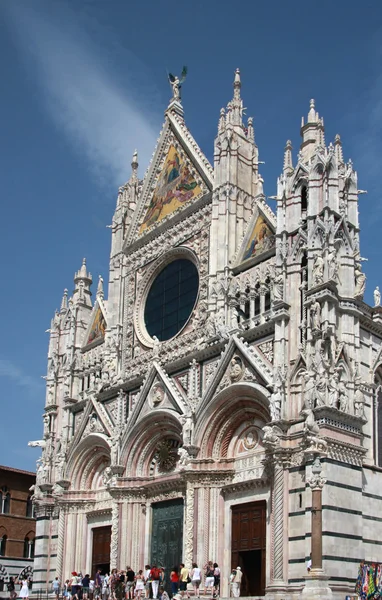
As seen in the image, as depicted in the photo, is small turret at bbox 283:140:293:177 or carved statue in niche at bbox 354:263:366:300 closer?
carved statue in niche at bbox 354:263:366:300

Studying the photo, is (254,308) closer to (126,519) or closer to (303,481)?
(303,481)

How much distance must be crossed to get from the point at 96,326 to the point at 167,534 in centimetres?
995

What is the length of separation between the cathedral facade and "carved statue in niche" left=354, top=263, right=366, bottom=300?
0.07 meters

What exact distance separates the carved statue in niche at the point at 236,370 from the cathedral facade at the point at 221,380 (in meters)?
0.05

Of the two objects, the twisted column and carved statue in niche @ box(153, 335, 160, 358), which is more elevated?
carved statue in niche @ box(153, 335, 160, 358)

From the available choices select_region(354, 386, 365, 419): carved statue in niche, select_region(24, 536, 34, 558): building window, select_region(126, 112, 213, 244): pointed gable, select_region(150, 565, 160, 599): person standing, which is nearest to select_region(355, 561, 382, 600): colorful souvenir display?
select_region(354, 386, 365, 419): carved statue in niche

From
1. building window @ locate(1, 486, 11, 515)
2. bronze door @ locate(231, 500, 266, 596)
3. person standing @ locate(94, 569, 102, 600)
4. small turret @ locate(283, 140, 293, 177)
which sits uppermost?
small turret @ locate(283, 140, 293, 177)

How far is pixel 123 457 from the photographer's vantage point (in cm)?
2820

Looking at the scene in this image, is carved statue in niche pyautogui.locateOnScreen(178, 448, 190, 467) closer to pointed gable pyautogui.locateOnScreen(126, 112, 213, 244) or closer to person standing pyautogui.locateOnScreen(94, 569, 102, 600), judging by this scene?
person standing pyautogui.locateOnScreen(94, 569, 102, 600)

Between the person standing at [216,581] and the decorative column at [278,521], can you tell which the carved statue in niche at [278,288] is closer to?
the decorative column at [278,521]

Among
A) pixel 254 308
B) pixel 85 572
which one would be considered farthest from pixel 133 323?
pixel 85 572

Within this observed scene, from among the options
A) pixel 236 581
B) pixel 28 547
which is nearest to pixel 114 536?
pixel 236 581

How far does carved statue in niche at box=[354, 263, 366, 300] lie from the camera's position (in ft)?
74.6

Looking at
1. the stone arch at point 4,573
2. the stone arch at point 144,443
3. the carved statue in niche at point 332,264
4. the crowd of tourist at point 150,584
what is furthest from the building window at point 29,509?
the carved statue in niche at point 332,264
